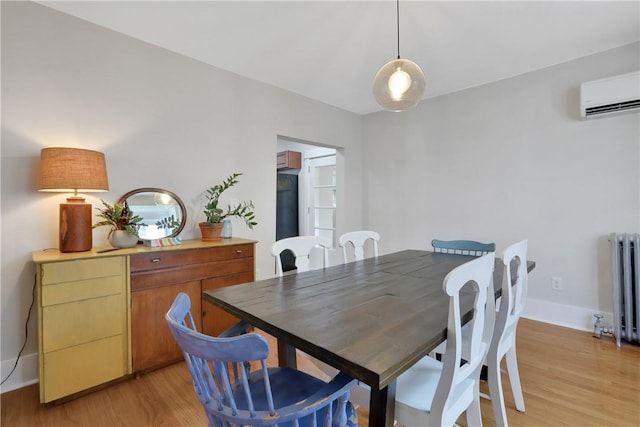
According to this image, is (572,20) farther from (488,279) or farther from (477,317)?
(477,317)

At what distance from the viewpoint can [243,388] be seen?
2.77ft

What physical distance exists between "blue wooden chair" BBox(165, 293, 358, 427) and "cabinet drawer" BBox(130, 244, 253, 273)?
3.93 ft

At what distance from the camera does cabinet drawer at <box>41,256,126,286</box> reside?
1.67 metres

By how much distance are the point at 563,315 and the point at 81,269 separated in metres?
3.97

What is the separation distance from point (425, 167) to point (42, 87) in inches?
146

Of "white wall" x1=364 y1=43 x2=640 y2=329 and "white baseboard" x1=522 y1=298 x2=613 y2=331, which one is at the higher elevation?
"white wall" x1=364 y1=43 x2=640 y2=329

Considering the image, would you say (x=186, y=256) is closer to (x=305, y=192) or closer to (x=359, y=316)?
(x=359, y=316)

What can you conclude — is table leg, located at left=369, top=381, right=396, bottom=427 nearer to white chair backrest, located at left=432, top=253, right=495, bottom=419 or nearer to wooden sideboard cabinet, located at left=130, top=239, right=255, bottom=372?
white chair backrest, located at left=432, top=253, right=495, bottom=419

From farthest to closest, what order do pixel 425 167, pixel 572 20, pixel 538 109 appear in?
pixel 425 167 → pixel 538 109 → pixel 572 20

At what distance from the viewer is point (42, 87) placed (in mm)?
2004

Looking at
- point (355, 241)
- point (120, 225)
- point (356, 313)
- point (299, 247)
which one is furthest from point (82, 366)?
point (355, 241)

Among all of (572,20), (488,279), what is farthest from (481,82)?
(488,279)

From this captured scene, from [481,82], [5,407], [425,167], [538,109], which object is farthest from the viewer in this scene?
[425,167]

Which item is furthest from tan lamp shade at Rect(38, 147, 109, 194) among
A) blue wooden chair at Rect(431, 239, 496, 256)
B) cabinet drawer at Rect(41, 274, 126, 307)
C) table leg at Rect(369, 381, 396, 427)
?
blue wooden chair at Rect(431, 239, 496, 256)
